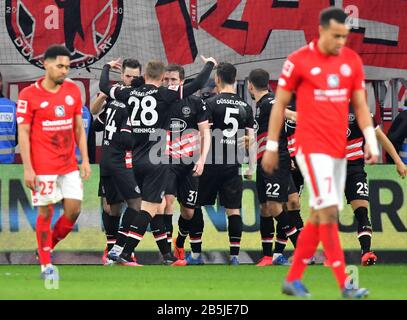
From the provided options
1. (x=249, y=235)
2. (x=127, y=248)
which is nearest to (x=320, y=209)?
(x=127, y=248)

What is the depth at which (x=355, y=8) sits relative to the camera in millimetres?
16125

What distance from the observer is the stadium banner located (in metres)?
15.1

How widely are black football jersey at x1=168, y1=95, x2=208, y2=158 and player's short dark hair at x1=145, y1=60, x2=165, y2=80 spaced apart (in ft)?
2.55

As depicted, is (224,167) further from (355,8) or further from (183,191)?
(355,8)

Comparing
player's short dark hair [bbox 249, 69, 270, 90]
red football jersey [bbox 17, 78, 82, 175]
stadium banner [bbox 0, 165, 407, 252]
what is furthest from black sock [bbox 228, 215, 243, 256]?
red football jersey [bbox 17, 78, 82, 175]

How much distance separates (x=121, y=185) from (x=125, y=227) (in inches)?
20.0

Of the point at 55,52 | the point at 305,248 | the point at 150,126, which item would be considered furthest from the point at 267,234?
the point at 305,248

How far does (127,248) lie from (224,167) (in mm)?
1624

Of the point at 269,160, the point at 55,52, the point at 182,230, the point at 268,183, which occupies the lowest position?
the point at 182,230

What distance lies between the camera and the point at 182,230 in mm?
14891

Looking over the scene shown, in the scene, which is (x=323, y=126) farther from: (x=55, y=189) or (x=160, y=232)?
(x=160, y=232)

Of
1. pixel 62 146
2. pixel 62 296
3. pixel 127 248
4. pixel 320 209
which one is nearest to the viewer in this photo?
pixel 320 209

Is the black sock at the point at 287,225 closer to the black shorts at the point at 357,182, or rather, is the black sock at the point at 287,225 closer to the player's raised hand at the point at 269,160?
the black shorts at the point at 357,182

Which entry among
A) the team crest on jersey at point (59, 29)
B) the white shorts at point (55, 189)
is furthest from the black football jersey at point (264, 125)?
the white shorts at point (55, 189)
